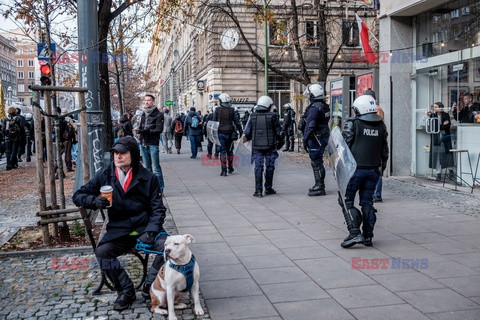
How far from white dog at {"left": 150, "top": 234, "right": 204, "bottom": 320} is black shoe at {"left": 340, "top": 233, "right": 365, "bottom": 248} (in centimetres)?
255

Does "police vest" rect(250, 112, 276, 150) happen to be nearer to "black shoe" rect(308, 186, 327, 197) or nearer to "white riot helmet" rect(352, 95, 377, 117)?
"black shoe" rect(308, 186, 327, 197)

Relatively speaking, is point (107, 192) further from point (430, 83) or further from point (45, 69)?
point (430, 83)

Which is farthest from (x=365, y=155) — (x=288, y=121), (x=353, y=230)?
(x=288, y=121)

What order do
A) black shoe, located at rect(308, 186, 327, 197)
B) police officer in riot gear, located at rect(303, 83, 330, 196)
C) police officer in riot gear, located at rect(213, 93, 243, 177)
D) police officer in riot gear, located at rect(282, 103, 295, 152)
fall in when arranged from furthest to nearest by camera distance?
1. police officer in riot gear, located at rect(282, 103, 295, 152)
2. police officer in riot gear, located at rect(213, 93, 243, 177)
3. black shoe, located at rect(308, 186, 327, 197)
4. police officer in riot gear, located at rect(303, 83, 330, 196)

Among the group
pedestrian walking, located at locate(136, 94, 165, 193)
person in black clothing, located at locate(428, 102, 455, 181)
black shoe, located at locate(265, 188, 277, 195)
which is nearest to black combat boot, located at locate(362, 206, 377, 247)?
black shoe, located at locate(265, 188, 277, 195)

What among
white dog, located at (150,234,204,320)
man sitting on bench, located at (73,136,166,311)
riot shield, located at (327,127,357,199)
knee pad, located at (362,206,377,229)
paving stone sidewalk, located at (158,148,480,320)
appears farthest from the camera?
knee pad, located at (362,206,377,229)

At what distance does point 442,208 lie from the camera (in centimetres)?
915

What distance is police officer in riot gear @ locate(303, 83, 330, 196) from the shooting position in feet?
34.6

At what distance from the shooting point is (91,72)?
303 inches

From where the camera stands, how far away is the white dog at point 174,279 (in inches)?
171

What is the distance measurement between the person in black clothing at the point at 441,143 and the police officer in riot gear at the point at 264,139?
3.96 meters

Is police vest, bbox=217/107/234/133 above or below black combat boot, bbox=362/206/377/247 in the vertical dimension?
above

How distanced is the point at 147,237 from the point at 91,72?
3.76 metres

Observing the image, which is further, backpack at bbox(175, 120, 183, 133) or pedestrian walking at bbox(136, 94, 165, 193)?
backpack at bbox(175, 120, 183, 133)
